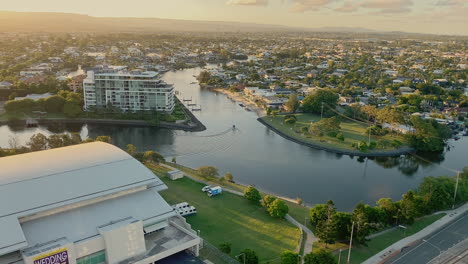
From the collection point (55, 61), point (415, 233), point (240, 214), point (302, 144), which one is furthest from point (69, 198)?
point (55, 61)

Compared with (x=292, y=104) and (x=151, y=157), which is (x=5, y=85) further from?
(x=292, y=104)

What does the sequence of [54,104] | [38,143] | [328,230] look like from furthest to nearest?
[54,104]
[38,143]
[328,230]

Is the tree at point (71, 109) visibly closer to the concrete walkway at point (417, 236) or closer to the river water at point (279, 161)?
the river water at point (279, 161)

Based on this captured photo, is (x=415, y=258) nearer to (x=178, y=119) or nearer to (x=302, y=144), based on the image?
(x=302, y=144)

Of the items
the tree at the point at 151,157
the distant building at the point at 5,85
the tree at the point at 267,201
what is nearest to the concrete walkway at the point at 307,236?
the tree at the point at 267,201

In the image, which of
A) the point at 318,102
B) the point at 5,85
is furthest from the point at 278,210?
the point at 5,85

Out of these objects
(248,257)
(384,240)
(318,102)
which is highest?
(318,102)
